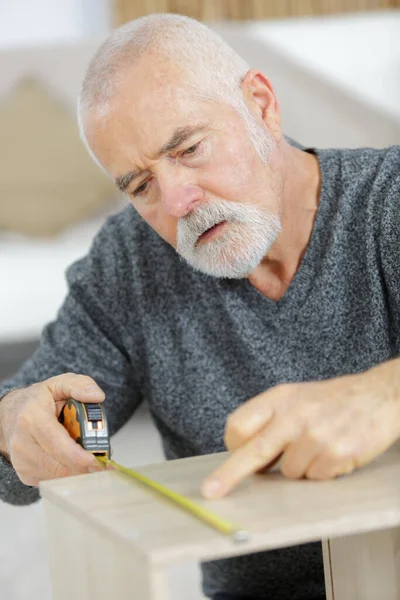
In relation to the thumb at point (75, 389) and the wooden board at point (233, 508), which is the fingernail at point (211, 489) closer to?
the wooden board at point (233, 508)

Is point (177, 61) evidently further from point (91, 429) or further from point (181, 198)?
point (91, 429)

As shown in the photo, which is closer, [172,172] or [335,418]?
[335,418]

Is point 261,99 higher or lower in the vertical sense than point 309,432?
higher

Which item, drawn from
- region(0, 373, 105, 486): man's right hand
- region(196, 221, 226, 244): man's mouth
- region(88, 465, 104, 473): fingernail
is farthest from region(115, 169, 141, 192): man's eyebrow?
region(88, 465, 104, 473): fingernail

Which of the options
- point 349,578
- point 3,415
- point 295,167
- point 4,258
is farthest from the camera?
point 4,258

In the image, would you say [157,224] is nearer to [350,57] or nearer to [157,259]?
[157,259]

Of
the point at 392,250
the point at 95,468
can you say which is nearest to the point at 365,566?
the point at 95,468

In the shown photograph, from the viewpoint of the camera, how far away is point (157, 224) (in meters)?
1.26

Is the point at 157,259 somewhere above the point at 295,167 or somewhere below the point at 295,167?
below

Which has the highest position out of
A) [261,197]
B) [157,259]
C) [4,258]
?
[261,197]

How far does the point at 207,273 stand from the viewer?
1.25 m

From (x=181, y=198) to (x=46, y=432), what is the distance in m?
0.33

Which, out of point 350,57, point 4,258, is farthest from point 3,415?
point 350,57

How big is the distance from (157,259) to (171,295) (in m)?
0.06
